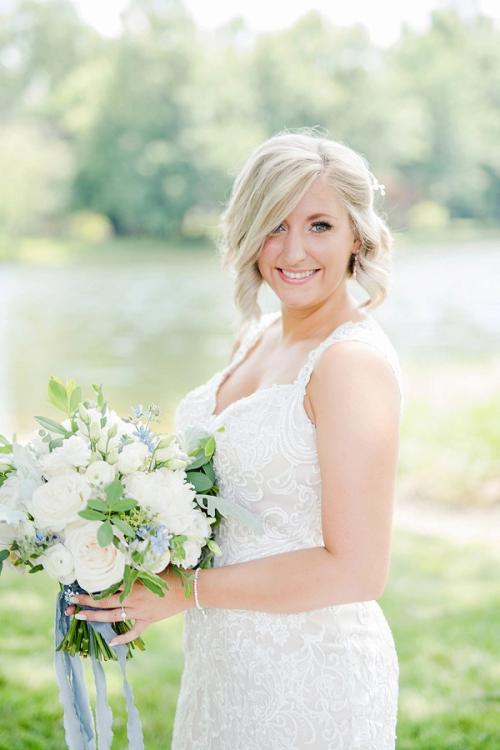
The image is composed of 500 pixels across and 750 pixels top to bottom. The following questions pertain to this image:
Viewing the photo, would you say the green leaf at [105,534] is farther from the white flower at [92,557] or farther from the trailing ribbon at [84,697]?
the trailing ribbon at [84,697]

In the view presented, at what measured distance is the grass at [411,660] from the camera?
3.45 metres

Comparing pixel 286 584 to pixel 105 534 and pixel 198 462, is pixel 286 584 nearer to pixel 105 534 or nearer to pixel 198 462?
pixel 198 462

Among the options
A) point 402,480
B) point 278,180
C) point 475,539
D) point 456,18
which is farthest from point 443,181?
point 278,180

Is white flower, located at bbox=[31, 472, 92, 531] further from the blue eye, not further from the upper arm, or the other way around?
the blue eye

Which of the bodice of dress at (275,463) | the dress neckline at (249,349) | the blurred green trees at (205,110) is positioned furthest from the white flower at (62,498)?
the blurred green trees at (205,110)

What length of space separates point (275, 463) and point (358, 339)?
1.05 ft

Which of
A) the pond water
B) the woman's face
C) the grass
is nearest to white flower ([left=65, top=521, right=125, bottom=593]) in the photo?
the woman's face

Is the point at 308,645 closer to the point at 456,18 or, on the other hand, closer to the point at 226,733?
the point at 226,733

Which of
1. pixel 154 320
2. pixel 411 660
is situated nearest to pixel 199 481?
pixel 411 660

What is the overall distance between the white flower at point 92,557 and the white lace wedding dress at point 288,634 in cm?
39

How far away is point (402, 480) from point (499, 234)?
3946 mm

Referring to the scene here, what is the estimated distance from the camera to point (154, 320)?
31.8 ft

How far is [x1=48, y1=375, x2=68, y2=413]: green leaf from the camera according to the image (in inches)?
70.1

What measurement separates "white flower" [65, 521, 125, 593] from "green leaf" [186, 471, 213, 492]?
25cm
